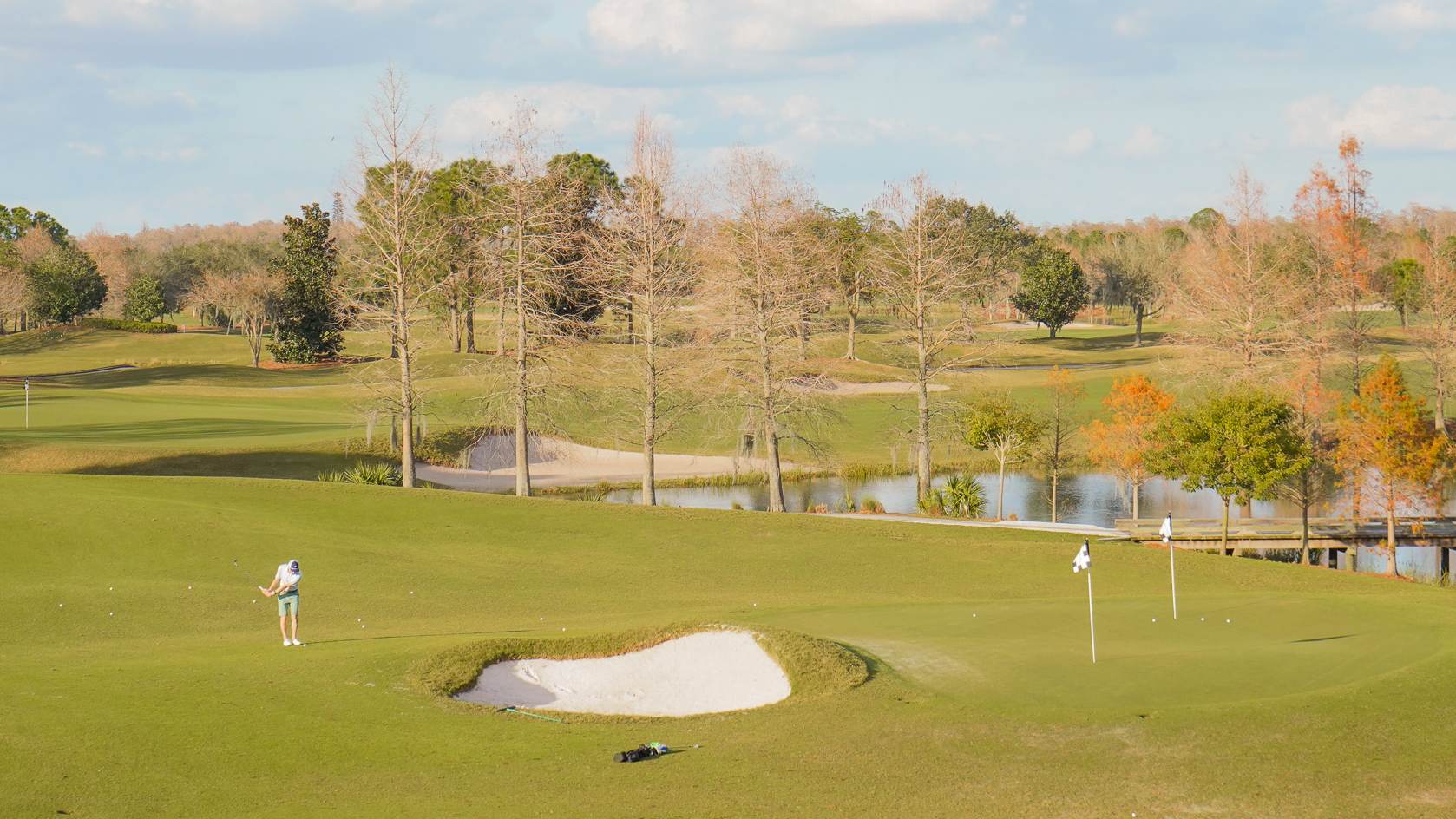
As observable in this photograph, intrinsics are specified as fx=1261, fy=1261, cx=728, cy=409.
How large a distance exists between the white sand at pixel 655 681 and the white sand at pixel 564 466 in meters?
37.0

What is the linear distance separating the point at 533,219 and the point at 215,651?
25942 millimetres

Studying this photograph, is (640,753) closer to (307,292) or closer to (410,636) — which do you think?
(410,636)

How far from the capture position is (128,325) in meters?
121

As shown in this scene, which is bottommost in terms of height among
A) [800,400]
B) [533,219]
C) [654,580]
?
[654,580]

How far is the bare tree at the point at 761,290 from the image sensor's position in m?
45.1

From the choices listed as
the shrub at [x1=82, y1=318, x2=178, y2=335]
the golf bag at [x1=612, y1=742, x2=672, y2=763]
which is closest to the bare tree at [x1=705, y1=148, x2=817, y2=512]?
the golf bag at [x1=612, y1=742, x2=672, y2=763]

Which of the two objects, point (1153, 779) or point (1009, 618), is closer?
point (1153, 779)

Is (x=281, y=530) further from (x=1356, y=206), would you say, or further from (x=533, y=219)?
(x=1356, y=206)

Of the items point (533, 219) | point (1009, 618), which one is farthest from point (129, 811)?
point (533, 219)

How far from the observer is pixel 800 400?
47094 mm

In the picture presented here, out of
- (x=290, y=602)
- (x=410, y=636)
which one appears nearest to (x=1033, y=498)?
(x=410, y=636)

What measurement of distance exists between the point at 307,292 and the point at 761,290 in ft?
198

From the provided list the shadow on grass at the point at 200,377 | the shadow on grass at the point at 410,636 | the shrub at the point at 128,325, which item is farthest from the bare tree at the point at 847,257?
the shrub at the point at 128,325

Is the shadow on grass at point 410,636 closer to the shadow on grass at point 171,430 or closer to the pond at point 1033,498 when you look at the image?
the pond at point 1033,498
